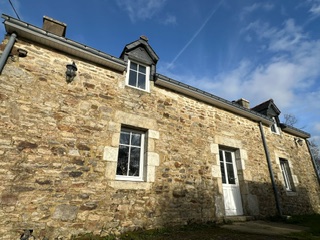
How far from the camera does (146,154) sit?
4.89 metres

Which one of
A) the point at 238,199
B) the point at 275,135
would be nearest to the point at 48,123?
the point at 238,199

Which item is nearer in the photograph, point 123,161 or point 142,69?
point 123,161

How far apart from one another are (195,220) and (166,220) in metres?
0.89

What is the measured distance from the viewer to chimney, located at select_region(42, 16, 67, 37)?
5.02 m

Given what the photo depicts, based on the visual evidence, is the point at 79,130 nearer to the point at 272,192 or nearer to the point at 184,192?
the point at 184,192

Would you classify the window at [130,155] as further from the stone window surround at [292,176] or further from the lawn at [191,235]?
the stone window surround at [292,176]

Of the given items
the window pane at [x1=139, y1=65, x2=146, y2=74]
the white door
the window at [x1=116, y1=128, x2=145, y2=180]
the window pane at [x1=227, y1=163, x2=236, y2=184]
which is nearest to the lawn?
the window at [x1=116, y1=128, x2=145, y2=180]

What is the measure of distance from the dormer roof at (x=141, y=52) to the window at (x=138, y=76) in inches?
7.3

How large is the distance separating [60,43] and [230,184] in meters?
6.27

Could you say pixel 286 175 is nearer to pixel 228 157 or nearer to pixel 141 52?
pixel 228 157

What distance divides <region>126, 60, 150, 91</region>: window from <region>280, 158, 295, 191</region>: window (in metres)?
7.10

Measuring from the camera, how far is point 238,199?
20.8 ft

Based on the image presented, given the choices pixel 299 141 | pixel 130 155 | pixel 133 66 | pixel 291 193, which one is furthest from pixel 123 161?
pixel 299 141

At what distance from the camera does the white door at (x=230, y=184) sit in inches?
241
